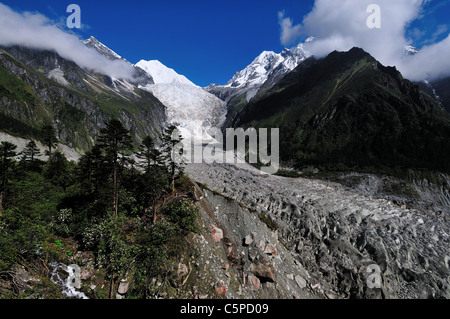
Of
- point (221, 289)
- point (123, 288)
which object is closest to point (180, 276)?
point (221, 289)

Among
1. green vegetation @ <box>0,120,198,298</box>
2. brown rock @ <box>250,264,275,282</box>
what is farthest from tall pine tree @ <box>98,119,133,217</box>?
brown rock @ <box>250,264,275,282</box>

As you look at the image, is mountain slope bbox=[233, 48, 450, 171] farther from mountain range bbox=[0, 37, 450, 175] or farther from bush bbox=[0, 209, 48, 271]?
bush bbox=[0, 209, 48, 271]

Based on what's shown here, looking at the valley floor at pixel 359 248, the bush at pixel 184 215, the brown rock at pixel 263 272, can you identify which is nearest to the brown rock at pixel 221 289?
the brown rock at pixel 263 272

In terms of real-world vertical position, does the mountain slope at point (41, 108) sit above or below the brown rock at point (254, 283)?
above

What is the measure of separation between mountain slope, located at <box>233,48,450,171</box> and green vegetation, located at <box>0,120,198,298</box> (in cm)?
9269

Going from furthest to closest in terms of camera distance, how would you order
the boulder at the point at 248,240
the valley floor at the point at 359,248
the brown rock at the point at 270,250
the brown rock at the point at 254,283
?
the brown rock at the point at 270,250 → the valley floor at the point at 359,248 → the boulder at the point at 248,240 → the brown rock at the point at 254,283

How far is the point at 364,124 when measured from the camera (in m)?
111

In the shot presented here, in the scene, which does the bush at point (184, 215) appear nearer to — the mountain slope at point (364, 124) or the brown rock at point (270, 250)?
the brown rock at point (270, 250)

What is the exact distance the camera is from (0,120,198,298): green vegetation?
40.9 ft

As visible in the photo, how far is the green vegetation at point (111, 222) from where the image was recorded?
12.5 meters

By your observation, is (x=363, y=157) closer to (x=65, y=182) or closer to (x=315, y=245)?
(x=315, y=245)

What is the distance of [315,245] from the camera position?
23.9m

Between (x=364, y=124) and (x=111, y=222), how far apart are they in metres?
128

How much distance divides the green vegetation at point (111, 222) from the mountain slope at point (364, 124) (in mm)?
92686
